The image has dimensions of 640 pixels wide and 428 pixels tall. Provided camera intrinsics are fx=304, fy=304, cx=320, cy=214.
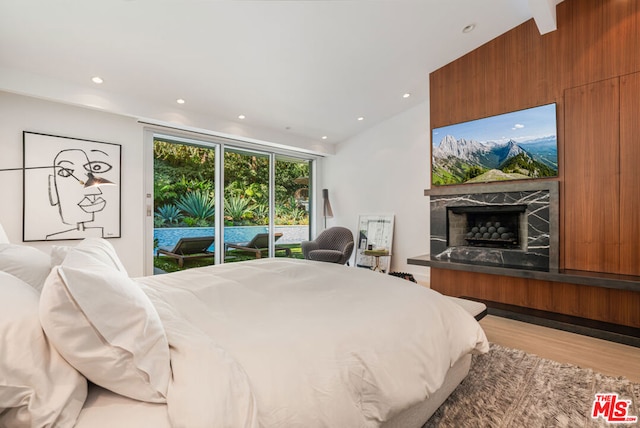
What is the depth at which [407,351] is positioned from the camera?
1.25 m

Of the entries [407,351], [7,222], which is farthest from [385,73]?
[7,222]

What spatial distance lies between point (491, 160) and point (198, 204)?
4.05m

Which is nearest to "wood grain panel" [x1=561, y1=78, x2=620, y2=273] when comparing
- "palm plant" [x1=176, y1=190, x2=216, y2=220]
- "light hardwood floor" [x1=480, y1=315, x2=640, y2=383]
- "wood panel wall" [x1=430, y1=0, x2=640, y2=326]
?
"wood panel wall" [x1=430, y1=0, x2=640, y2=326]

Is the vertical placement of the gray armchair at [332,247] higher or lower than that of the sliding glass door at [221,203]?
→ lower

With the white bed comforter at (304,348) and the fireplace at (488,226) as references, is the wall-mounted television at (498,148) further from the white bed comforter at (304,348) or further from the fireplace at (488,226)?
the white bed comforter at (304,348)

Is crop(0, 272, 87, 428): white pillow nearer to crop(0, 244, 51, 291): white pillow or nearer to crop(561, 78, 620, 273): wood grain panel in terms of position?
crop(0, 244, 51, 291): white pillow

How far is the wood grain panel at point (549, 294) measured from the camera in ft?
9.17

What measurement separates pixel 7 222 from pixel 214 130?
2475mm

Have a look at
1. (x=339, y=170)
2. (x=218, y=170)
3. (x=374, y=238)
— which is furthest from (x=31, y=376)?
(x=339, y=170)

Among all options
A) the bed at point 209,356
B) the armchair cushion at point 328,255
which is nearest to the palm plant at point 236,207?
the armchair cushion at point 328,255

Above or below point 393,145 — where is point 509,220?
below

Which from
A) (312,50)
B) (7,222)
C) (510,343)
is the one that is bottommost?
(510,343)

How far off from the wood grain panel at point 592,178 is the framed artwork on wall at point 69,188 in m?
5.03

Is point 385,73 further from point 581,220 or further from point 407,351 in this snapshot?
point 407,351
